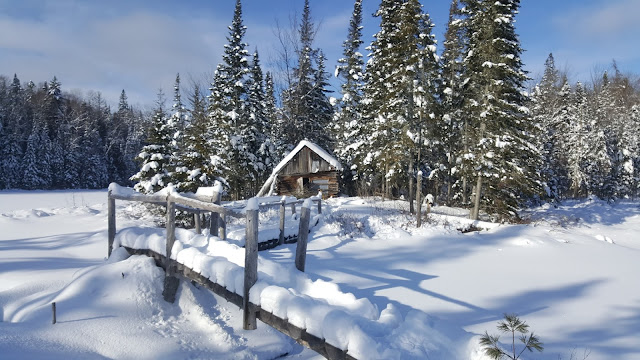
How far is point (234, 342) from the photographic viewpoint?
577cm

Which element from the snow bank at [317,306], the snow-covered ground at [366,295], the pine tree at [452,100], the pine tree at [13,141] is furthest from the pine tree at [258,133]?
the pine tree at [13,141]

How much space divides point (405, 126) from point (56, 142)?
2302 inches

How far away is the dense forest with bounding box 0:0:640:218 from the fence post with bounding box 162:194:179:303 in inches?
458

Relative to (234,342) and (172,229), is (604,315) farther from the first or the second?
(172,229)

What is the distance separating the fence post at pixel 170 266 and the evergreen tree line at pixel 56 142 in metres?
49.7

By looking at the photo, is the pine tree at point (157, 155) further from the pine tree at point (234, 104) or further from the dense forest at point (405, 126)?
the pine tree at point (234, 104)

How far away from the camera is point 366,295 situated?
7578 mm

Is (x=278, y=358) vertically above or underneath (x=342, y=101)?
underneath

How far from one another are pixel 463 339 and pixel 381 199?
69.9ft

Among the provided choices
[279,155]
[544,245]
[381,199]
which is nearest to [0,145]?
[279,155]

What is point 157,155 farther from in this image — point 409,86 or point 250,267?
A: point 250,267

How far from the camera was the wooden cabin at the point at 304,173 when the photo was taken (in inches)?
1015

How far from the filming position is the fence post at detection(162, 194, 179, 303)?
248 inches

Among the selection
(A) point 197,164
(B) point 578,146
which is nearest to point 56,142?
(A) point 197,164
